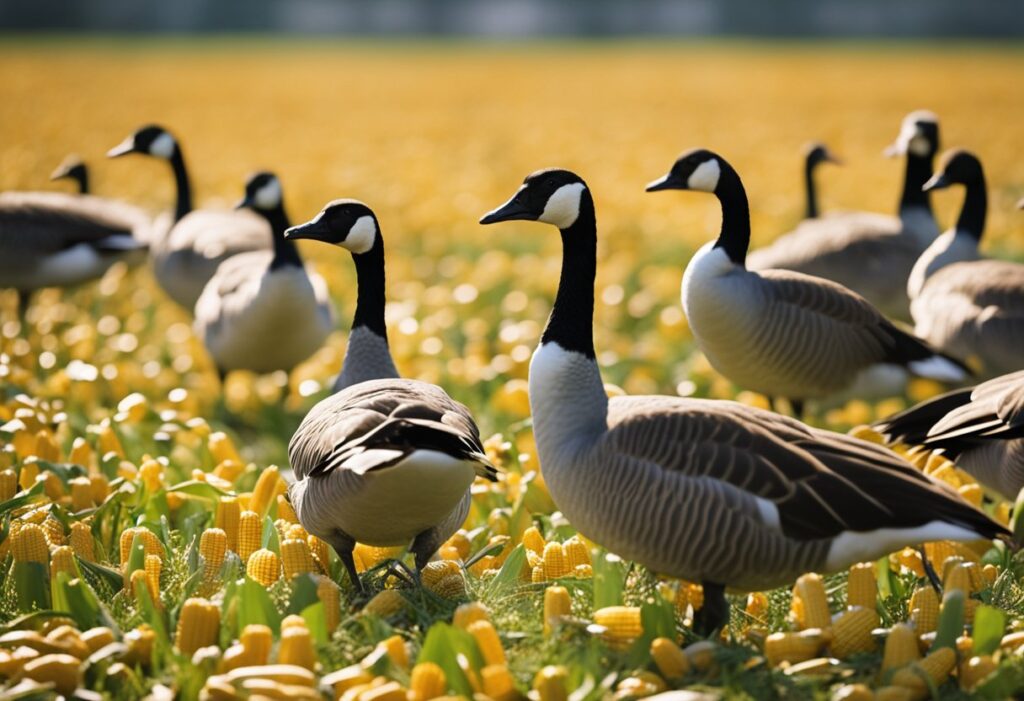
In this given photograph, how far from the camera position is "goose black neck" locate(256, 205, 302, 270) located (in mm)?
8445

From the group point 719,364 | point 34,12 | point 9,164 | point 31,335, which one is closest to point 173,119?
point 9,164

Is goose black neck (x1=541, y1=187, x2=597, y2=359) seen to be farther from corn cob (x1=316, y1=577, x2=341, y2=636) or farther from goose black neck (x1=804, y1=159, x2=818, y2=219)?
goose black neck (x1=804, y1=159, x2=818, y2=219)

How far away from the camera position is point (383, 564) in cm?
489

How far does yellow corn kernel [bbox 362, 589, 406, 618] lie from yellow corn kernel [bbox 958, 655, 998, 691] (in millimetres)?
1960

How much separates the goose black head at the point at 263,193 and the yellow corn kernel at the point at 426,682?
5740 mm

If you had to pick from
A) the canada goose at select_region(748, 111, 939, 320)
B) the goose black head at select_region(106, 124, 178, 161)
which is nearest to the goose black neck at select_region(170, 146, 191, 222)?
the goose black head at select_region(106, 124, 178, 161)

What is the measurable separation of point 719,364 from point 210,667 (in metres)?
4.16

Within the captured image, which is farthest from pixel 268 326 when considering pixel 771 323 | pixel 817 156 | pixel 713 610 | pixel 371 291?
pixel 817 156

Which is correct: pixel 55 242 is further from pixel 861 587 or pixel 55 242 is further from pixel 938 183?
pixel 861 587

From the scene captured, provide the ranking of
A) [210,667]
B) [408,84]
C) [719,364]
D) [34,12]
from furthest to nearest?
1. [34,12]
2. [408,84]
3. [719,364]
4. [210,667]

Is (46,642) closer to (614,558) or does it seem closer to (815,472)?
(614,558)

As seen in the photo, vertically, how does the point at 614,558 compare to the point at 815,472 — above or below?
below

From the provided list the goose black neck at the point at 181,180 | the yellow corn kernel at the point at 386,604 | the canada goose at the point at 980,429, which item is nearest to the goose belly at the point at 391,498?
the yellow corn kernel at the point at 386,604

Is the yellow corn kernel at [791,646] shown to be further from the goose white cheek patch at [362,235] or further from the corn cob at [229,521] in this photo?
the goose white cheek patch at [362,235]
